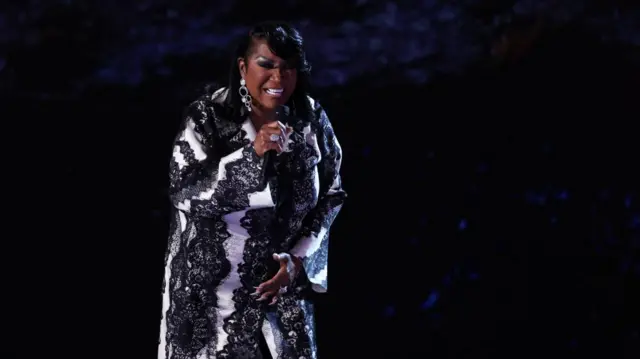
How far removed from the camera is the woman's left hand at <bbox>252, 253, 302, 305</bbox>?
7.61 feet

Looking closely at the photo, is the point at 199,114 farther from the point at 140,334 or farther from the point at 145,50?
the point at 140,334

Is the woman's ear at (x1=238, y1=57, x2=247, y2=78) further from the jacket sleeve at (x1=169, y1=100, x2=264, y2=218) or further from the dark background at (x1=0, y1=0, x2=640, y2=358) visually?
the dark background at (x1=0, y1=0, x2=640, y2=358)

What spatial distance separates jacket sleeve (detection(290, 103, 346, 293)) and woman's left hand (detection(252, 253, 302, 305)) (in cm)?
4

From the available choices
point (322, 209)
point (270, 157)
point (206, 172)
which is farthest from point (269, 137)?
point (322, 209)

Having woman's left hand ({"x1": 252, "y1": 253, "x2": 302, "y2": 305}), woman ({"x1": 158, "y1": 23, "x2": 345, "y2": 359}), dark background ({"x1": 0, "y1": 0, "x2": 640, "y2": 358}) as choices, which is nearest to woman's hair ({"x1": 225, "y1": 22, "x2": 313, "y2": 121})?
A: woman ({"x1": 158, "y1": 23, "x2": 345, "y2": 359})

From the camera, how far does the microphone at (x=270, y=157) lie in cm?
218

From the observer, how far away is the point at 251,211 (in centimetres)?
230

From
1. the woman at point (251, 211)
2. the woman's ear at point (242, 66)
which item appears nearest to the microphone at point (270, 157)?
the woman at point (251, 211)

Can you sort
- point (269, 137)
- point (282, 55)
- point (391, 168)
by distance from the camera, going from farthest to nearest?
1. point (391, 168)
2. point (282, 55)
3. point (269, 137)

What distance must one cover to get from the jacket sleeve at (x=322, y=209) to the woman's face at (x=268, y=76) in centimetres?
17

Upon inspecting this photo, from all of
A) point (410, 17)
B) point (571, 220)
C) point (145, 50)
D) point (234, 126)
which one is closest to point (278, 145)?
point (234, 126)

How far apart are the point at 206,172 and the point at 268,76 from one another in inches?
9.8
